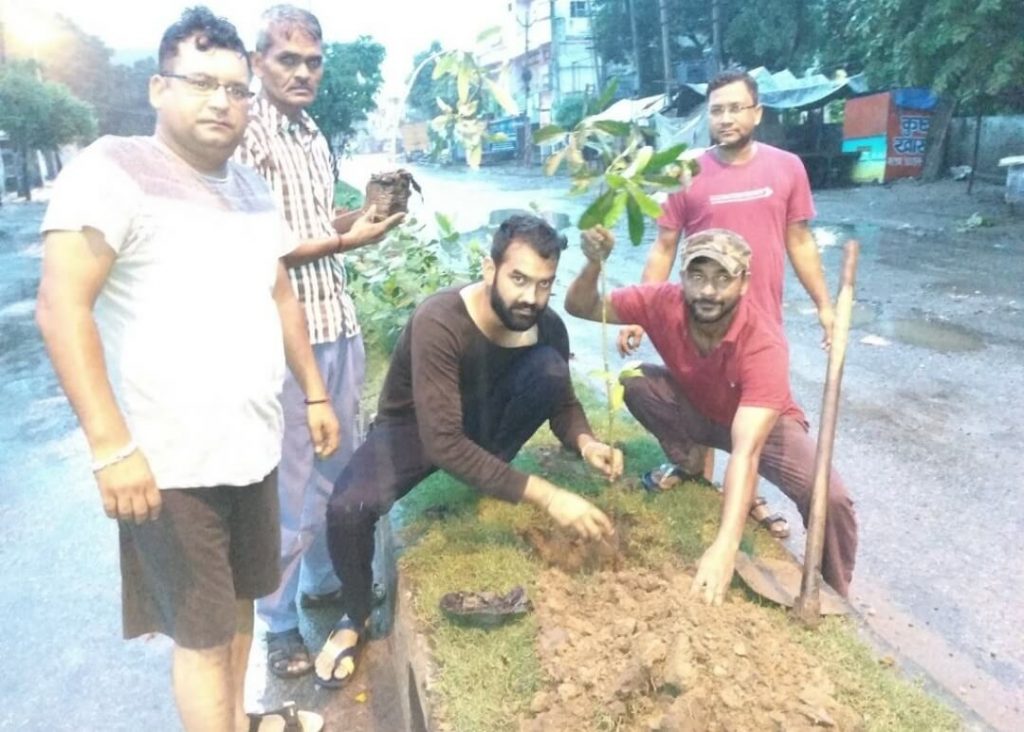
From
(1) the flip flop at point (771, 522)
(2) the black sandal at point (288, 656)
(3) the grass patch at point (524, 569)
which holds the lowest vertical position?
(2) the black sandal at point (288, 656)

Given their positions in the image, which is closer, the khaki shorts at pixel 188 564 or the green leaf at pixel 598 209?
the khaki shorts at pixel 188 564

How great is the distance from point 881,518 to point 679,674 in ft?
7.94

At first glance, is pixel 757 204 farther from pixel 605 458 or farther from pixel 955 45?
pixel 955 45

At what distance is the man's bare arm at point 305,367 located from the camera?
236 centimetres

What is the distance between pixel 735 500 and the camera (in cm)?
251

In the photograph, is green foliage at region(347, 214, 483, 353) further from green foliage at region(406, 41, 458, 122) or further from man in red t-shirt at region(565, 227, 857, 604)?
man in red t-shirt at region(565, 227, 857, 604)

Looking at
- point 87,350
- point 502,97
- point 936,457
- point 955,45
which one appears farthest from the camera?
point 955,45

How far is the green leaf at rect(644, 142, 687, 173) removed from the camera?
2.16 meters

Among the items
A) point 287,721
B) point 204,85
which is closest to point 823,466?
point 287,721

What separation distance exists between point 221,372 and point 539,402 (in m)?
1.37

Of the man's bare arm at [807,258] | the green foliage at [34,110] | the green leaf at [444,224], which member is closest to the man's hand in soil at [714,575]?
the man's bare arm at [807,258]

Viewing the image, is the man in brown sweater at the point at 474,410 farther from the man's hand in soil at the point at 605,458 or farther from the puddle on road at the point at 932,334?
the puddle on road at the point at 932,334

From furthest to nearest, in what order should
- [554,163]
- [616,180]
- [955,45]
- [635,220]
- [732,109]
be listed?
[955,45] → [732,109] → [554,163] → [635,220] → [616,180]

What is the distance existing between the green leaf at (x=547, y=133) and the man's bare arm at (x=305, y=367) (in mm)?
847
